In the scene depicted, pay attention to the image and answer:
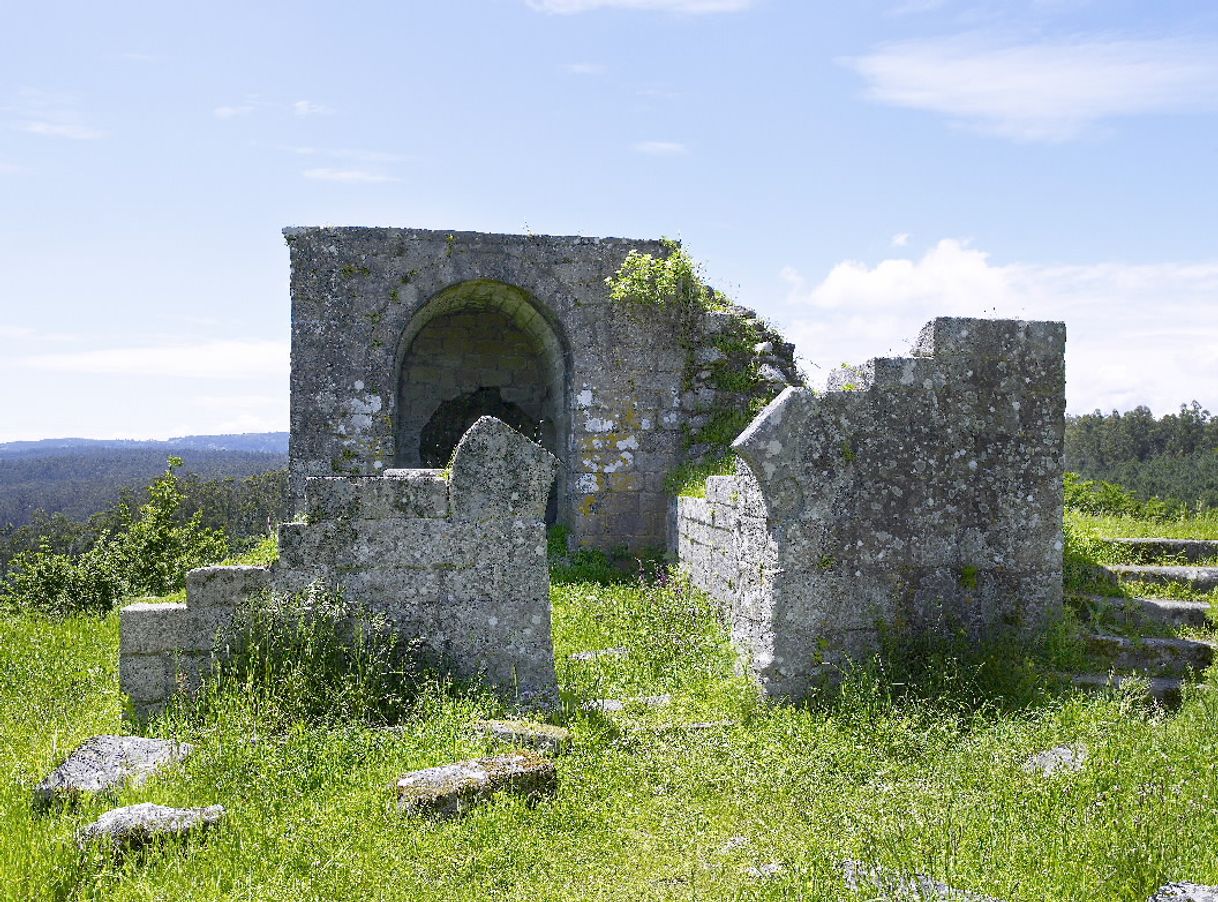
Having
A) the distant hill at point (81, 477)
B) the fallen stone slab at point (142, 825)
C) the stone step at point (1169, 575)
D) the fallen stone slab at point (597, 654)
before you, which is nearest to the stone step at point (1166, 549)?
the stone step at point (1169, 575)

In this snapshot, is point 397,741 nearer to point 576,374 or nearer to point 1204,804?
point 1204,804

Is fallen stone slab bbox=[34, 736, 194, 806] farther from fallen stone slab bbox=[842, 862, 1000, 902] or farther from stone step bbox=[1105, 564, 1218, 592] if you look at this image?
stone step bbox=[1105, 564, 1218, 592]

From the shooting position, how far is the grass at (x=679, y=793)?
342 cm

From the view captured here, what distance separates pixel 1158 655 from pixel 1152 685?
31 cm

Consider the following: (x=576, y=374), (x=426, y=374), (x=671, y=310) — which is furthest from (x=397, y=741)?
(x=426, y=374)

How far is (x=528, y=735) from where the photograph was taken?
15.7 feet

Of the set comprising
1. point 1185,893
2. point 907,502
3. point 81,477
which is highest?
point 907,502

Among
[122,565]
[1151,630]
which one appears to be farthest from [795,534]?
[122,565]

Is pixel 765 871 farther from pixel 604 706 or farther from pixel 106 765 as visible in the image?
pixel 106 765

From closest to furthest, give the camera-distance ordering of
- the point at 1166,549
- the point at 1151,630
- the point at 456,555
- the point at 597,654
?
the point at 456,555
the point at 1151,630
the point at 597,654
the point at 1166,549

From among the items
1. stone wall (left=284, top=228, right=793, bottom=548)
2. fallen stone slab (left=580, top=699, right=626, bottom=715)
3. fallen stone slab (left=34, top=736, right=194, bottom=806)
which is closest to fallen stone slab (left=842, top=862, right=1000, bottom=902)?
fallen stone slab (left=580, top=699, right=626, bottom=715)

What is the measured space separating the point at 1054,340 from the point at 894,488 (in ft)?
5.25

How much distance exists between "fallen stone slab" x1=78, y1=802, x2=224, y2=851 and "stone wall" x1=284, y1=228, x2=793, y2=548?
21.2 ft

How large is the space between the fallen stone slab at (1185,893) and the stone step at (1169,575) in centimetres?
464
